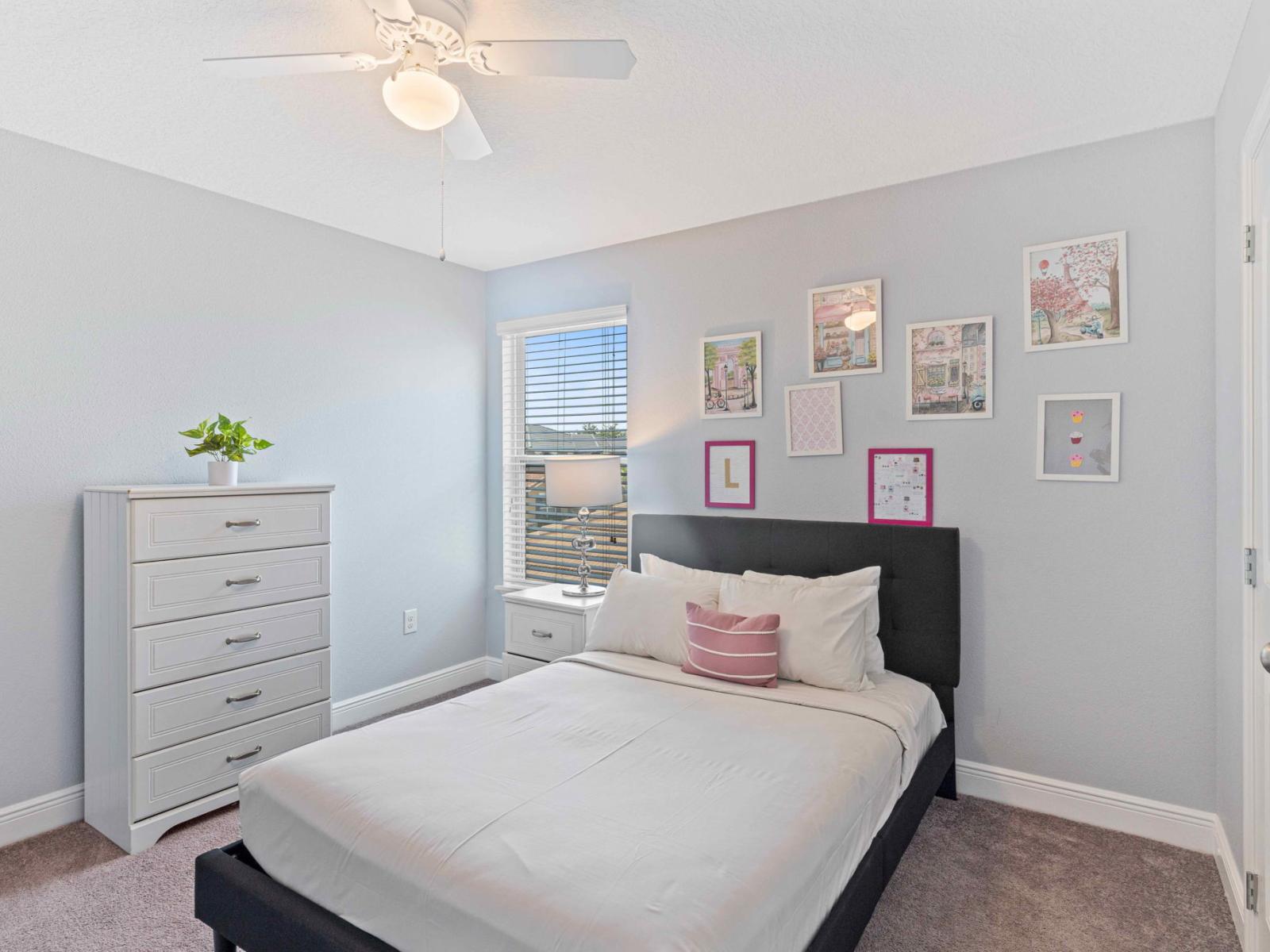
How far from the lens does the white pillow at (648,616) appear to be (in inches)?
109

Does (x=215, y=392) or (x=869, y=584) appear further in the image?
(x=215, y=392)

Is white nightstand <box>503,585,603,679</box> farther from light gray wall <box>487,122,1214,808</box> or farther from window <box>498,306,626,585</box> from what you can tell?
light gray wall <box>487,122,1214,808</box>

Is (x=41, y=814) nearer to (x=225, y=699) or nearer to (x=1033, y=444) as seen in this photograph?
(x=225, y=699)

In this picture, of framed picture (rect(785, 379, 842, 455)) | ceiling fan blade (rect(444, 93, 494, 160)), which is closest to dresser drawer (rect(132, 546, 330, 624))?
ceiling fan blade (rect(444, 93, 494, 160))

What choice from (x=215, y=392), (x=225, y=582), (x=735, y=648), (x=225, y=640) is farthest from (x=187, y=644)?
(x=735, y=648)

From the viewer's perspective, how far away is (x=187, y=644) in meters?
2.60

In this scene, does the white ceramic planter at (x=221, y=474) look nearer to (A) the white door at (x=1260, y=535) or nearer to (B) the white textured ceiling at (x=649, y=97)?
(B) the white textured ceiling at (x=649, y=97)

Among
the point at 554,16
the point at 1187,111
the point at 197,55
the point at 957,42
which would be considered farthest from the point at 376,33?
the point at 1187,111

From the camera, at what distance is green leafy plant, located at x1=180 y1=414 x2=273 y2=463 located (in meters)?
2.82

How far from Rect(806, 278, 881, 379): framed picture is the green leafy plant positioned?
2351mm

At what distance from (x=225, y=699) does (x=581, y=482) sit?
5.60 ft

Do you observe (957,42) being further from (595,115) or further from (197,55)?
(197,55)

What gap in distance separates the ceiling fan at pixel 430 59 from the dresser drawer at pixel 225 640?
1.88 meters

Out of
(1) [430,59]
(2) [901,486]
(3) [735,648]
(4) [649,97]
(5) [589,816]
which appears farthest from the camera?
(2) [901,486]
